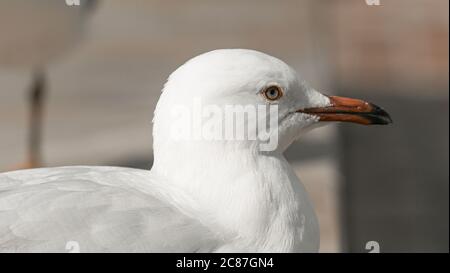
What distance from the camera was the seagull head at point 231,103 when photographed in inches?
115

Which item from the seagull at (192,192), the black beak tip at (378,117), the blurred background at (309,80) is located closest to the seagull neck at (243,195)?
the seagull at (192,192)

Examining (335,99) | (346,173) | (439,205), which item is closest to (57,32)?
(346,173)

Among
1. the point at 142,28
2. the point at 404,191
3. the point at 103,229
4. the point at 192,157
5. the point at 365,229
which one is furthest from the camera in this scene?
the point at 142,28

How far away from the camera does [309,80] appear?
652 centimetres

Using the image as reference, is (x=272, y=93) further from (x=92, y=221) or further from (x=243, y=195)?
(x=92, y=221)

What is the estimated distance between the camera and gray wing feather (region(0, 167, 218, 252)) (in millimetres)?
2711

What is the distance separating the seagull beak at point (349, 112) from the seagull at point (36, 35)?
2.60 m

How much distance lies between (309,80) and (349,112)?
11.0 feet

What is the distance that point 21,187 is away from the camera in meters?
2.89

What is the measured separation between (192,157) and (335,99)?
486mm

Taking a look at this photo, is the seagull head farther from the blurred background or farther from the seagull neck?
the blurred background
